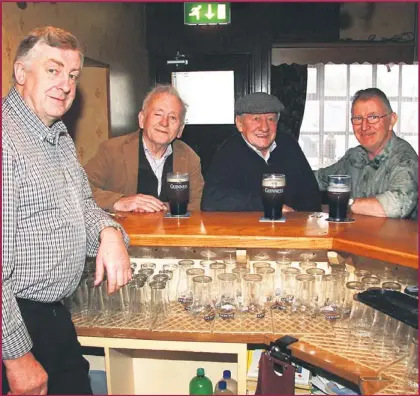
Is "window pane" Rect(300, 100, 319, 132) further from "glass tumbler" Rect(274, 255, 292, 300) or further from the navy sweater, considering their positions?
"glass tumbler" Rect(274, 255, 292, 300)

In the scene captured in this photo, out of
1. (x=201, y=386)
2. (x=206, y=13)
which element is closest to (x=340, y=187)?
(x=201, y=386)

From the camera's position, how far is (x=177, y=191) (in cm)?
223

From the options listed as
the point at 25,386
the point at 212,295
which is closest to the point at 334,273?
the point at 212,295

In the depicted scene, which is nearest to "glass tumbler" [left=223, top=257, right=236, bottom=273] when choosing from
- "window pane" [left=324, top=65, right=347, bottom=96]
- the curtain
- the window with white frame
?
the curtain

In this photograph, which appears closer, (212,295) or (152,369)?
(212,295)

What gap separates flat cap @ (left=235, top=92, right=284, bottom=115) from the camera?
271cm

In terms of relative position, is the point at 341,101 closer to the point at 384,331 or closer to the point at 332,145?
the point at 332,145

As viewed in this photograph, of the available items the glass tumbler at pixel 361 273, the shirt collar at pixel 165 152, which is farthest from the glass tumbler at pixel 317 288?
the shirt collar at pixel 165 152

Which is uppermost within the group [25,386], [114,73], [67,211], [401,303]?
[114,73]

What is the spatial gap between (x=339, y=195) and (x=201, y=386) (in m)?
0.95

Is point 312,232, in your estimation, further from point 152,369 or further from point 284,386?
point 152,369

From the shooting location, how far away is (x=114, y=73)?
525cm

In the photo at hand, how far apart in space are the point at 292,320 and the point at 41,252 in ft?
3.02

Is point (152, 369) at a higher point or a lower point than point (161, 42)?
lower
